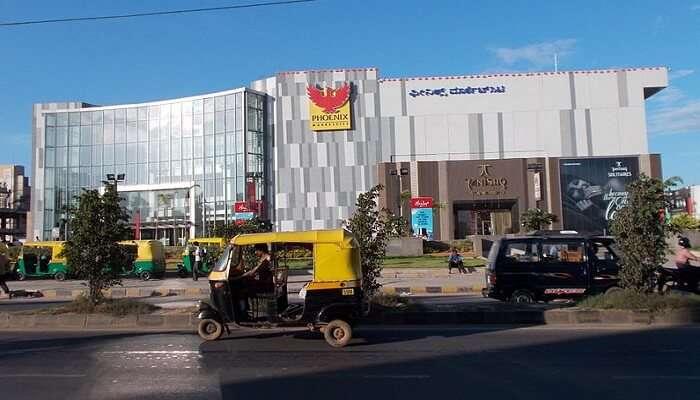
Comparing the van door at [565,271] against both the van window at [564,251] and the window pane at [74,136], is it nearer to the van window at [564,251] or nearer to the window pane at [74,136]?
the van window at [564,251]

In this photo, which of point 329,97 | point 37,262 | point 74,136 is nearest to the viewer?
point 37,262

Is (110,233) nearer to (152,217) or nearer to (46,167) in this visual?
(152,217)

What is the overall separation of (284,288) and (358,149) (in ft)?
200

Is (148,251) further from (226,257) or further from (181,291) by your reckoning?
(226,257)

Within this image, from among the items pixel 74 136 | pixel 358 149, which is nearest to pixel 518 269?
pixel 358 149

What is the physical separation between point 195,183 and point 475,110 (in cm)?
3483

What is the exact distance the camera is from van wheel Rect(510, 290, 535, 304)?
14422 mm

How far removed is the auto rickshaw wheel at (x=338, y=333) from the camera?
945cm

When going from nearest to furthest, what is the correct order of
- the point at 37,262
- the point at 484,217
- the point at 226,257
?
1. the point at 226,257
2. the point at 37,262
3. the point at 484,217

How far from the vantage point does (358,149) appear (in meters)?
70.6

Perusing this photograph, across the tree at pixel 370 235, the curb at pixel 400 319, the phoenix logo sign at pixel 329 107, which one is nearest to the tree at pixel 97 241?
the curb at pixel 400 319

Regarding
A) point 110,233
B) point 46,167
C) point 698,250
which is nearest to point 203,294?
point 110,233

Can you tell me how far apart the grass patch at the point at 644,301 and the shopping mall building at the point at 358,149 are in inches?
1936

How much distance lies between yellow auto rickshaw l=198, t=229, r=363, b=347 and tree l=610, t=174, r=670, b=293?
19.1 ft
